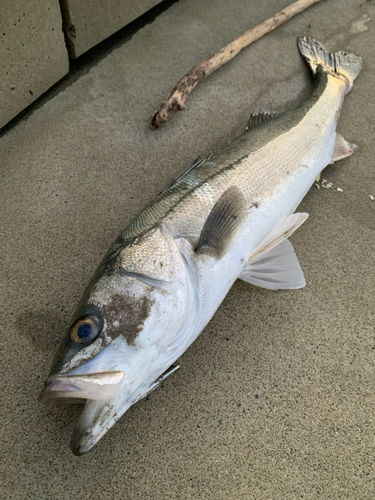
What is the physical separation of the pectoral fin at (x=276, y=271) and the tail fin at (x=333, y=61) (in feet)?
6.24

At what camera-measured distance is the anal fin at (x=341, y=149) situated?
103 inches

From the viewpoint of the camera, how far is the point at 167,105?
2.84m

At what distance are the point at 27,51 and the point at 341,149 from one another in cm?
255

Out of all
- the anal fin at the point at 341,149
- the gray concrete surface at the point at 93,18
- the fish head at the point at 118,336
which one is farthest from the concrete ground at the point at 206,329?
the fish head at the point at 118,336

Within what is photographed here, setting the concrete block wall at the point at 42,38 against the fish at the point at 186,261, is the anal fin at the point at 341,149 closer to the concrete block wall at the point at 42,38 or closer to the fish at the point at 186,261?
the fish at the point at 186,261

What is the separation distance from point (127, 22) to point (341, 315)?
11.0 ft

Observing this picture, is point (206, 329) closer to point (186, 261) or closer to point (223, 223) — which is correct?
point (186, 261)

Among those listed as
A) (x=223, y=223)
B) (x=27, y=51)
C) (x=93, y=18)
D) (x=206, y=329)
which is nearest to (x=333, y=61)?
(x=93, y=18)

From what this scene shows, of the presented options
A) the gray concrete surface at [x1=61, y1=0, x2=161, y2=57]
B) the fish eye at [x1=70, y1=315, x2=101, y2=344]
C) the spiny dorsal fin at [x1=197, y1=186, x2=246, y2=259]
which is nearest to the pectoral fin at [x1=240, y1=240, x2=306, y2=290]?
the spiny dorsal fin at [x1=197, y1=186, x2=246, y2=259]

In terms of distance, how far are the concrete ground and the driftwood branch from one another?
11 cm

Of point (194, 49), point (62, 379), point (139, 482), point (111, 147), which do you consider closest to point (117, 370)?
point (62, 379)

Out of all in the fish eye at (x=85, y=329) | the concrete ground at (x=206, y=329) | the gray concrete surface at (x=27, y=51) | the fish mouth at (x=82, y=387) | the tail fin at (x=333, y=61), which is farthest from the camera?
the tail fin at (x=333, y=61)

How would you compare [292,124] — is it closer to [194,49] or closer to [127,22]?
[194,49]

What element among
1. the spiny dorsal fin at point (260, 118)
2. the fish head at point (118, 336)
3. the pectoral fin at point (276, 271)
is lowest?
the pectoral fin at point (276, 271)
